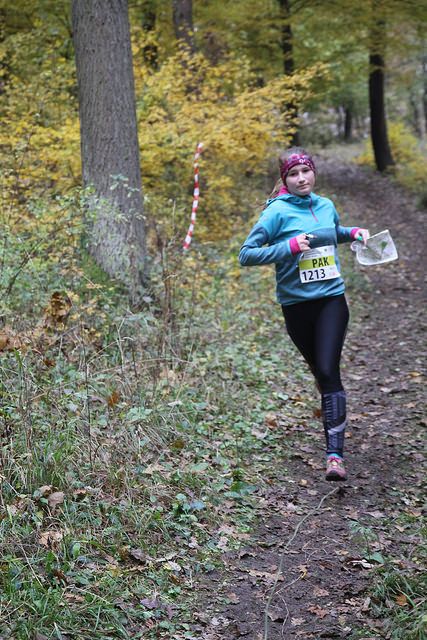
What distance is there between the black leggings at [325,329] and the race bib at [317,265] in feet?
0.53

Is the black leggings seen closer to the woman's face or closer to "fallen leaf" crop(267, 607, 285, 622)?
the woman's face

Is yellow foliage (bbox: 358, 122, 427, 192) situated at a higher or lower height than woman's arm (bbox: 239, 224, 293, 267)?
lower

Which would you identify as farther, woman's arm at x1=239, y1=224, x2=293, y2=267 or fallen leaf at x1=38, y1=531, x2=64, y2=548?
woman's arm at x1=239, y1=224, x2=293, y2=267

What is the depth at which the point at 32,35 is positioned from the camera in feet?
41.1

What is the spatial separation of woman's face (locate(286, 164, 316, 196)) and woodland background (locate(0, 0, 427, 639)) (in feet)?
4.98

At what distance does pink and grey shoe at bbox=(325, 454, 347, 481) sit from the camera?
4.64 m

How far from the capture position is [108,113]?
24.5 feet

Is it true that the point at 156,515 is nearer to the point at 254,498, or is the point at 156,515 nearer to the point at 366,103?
the point at 254,498

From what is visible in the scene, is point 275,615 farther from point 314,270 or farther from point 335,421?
point 314,270

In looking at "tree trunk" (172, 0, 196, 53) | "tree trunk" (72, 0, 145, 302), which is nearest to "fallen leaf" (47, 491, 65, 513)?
"tree trunk" (72, 0, 145, 302)

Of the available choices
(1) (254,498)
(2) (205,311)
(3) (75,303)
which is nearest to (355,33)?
(2) (205,311)

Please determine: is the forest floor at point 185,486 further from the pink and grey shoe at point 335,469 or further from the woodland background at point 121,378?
Answer: the pink and grey shoe at point 335,469

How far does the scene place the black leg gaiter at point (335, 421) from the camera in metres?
4.74

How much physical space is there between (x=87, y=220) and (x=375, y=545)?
4018 mm
